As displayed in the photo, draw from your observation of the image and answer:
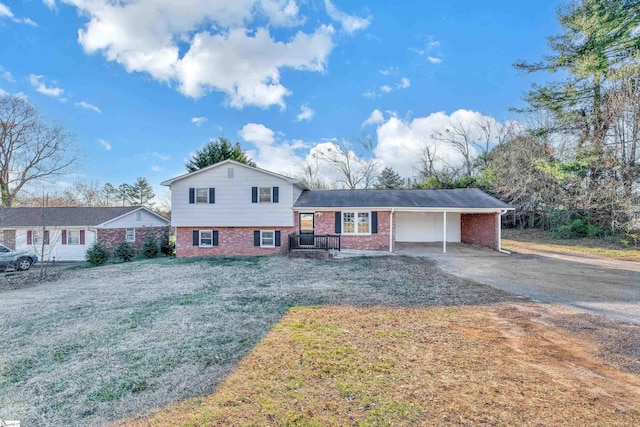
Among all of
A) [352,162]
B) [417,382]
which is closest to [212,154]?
[352,162]

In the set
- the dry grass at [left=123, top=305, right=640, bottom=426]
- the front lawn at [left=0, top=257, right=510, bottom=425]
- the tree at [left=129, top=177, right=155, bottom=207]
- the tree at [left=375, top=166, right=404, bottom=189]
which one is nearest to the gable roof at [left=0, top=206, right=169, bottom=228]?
the front lawn at [left=0, top=257, right=510, bottom=425]

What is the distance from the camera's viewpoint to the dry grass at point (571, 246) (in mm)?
13946

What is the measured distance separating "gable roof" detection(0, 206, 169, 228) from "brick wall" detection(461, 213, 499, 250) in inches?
904

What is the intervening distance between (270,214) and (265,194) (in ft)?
3.79

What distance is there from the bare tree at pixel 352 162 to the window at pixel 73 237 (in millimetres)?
24680

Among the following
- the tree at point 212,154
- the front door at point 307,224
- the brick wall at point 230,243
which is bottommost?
the brick wall at point 230,243

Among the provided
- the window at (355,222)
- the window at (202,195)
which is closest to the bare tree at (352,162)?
the window at (355,222)

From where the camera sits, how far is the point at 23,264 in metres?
14.2

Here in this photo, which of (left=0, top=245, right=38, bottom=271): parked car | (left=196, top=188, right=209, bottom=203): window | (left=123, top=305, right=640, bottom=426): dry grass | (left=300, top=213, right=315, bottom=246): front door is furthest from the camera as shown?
(left=196, top=188, right=209, bottom=203): window

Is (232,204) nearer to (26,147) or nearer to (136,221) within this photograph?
(136,221)

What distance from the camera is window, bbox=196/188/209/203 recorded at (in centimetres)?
1562

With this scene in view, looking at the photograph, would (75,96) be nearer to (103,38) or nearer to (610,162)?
(103,38)

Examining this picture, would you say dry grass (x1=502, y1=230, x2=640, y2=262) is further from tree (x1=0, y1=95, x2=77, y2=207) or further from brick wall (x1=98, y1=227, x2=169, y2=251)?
tree (x1=0, y1=95, x2=77, y2=207)

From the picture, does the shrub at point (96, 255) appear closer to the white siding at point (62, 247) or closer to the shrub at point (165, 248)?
the shrub at point (165, 248)
